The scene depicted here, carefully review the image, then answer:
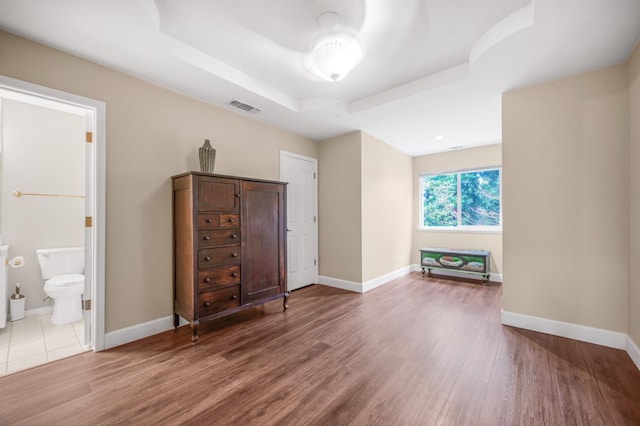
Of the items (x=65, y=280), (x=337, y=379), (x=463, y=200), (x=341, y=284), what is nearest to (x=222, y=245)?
(x=337, y=379)

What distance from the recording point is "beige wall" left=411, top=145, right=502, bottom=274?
15.2 ft

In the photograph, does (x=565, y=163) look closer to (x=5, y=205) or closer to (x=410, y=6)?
(x=410, y=6)

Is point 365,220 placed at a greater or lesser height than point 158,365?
greater

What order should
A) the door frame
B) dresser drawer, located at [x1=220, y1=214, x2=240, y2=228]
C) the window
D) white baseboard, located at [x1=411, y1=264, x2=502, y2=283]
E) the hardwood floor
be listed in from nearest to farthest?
the hardwood floor < the door frame < dresser drawer, located at [x1=220, y1=214, x2=240, y2=228] < white baseboard, located at [x1=411, y1=264, x2=502, y2=283] < the window

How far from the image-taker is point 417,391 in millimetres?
1703

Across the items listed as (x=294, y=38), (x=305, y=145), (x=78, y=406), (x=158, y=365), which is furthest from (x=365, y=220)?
(x=78, y=406)

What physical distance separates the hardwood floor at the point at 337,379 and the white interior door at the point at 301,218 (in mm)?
1335

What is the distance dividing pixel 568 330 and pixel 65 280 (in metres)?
5.09

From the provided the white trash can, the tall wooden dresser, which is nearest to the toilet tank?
the white trash can

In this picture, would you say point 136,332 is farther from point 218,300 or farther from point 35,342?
point 35,342

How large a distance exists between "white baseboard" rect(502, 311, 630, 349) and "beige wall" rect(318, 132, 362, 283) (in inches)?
73.4

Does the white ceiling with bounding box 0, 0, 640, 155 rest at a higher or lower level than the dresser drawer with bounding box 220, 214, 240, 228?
higher

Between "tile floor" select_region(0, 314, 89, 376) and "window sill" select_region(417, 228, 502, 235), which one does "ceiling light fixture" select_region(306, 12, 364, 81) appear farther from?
"window sill" select_region(417, 228, 502, 235)

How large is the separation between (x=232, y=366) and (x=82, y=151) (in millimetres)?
3390
